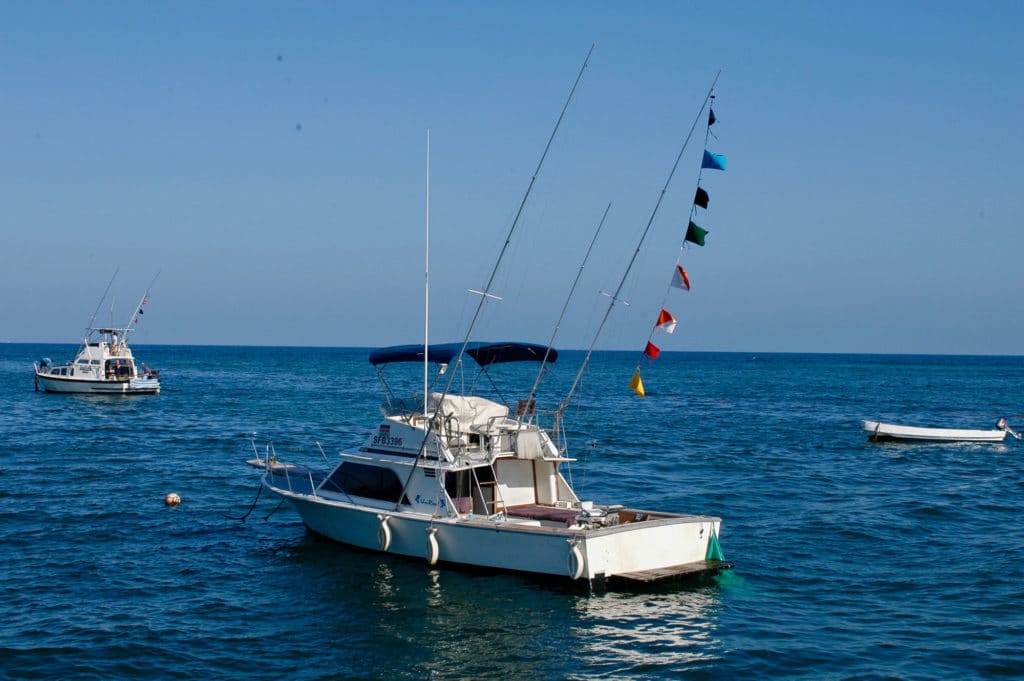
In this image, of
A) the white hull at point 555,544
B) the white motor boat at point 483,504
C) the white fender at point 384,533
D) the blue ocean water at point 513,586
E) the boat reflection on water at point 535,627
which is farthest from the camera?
the white fender at point 384,533

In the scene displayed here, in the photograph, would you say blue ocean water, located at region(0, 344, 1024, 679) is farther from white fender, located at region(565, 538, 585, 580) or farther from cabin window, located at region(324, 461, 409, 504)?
cabin window, located at region(324, 461, 409, 504)

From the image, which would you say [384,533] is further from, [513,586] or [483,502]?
[513,586]

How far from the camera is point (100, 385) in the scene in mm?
70625

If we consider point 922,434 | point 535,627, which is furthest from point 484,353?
point 922,434

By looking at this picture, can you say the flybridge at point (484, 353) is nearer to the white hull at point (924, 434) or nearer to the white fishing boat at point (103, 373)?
the white hull at point (924, 434)

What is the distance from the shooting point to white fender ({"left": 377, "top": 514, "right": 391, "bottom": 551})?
21.2 meters

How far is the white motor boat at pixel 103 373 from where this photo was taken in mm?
70688

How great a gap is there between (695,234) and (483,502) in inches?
290

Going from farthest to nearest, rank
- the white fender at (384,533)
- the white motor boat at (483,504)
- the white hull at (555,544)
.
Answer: the white fender at (384,533) < the white motor boat at (483,504) < the white hull at (555,544)

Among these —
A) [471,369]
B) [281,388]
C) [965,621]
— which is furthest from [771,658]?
[281,388]

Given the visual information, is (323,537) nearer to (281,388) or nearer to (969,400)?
(281,388)

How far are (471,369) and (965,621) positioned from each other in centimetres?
1260

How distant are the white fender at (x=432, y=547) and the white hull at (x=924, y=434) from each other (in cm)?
3455

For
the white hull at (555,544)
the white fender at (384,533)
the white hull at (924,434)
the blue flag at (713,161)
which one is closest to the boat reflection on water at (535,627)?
the white hull at (555,544)
